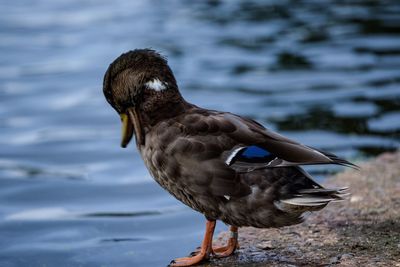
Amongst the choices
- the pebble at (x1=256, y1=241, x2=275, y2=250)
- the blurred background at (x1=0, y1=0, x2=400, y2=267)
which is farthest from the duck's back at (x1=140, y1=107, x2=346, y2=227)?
the blurred background at (x1=0, y1=0, x2=400, y2=267)

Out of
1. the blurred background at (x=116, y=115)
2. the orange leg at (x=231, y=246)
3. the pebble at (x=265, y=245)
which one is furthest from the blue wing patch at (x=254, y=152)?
the blurred background at (x=116, y=115)

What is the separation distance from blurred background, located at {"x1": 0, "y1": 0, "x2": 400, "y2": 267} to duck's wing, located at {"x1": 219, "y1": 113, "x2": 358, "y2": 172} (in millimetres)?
1382

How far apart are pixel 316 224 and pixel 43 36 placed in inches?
392

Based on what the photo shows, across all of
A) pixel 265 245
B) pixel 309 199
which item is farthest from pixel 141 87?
pixel 265 245

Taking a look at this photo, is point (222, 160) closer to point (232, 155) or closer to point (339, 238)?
point (232, 155)

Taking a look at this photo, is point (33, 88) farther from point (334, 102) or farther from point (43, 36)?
point (334, 102)

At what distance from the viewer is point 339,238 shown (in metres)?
5.76

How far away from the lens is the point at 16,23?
16.0 m

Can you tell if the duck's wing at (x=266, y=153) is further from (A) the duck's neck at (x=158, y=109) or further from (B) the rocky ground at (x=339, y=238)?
(B) the rocky ground at (x=339, y=238)

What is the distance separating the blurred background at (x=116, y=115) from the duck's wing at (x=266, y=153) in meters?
1.38

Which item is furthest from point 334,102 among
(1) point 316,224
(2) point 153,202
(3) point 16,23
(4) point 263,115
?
(3) point 16,23

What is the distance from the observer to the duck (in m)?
4.99

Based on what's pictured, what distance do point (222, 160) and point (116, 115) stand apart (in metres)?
6.16

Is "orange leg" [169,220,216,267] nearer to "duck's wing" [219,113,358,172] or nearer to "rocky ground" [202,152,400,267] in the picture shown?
"rocky ground" [202,152,400,267]
